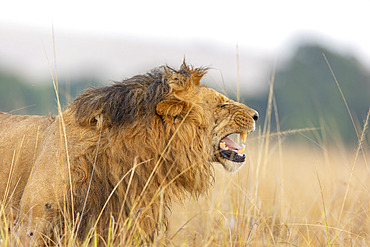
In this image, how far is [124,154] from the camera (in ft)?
12.3

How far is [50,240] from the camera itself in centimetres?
352

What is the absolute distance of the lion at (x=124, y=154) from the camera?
3.59m

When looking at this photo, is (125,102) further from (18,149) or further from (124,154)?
(18,149)

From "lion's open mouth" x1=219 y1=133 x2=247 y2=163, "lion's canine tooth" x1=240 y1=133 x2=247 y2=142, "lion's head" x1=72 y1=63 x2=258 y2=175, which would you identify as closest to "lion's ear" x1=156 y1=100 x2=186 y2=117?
"lion's head" x1=72 y1=63 x2=258 y2=175

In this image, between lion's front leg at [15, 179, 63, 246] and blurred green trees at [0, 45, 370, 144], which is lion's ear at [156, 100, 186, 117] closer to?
lion's front leg at [15, 179, 63, 246]

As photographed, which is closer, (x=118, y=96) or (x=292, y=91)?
(x=118, y=96)

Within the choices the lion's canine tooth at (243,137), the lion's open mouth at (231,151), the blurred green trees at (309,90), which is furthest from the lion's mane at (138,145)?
the blurred green trees at (309,90)

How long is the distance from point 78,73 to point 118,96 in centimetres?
3251

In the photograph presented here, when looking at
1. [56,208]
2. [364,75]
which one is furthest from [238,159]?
[364,75]

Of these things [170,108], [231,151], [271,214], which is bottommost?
[271,214]

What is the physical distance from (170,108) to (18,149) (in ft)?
4.14

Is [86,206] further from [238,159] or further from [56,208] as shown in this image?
[238,159]

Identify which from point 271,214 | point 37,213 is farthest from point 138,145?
point 271,214

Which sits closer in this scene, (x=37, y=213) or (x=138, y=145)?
(x=37, y=213)
